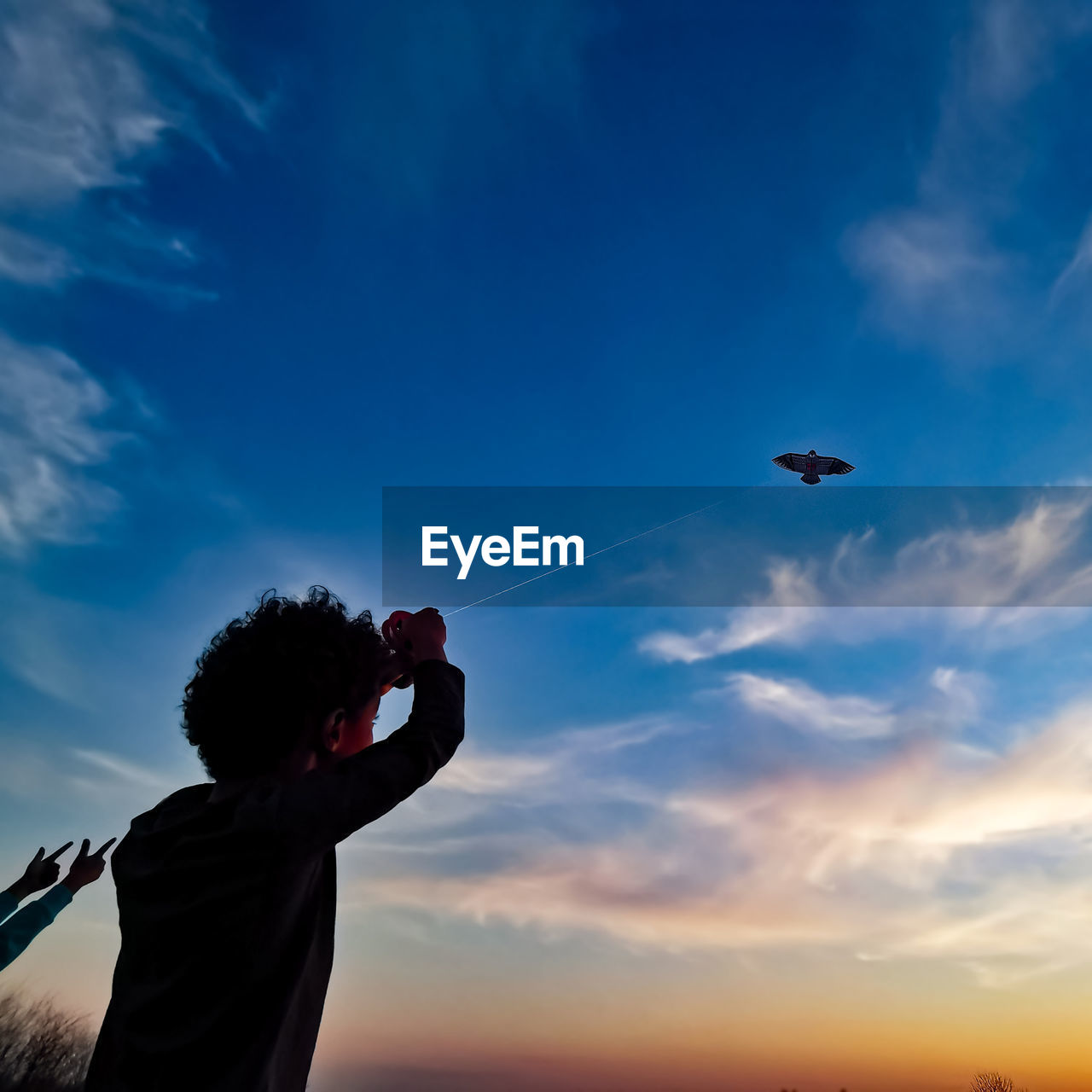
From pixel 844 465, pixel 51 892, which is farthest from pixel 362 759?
pixel 844 465

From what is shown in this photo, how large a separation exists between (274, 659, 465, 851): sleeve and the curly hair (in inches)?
9.2

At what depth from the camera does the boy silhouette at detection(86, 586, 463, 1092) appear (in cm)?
189

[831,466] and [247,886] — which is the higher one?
[831,466]

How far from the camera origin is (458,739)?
7.48 ft

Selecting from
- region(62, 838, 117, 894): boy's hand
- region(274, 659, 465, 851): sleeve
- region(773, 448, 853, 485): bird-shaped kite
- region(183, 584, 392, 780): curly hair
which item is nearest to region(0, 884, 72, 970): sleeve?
region(62, 838, 117, 894): boy's hand

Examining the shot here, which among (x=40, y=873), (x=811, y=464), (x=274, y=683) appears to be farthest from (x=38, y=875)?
(x=811, y=464)

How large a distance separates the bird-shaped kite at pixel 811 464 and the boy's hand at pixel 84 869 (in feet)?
90.2

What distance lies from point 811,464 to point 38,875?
92.0 feet

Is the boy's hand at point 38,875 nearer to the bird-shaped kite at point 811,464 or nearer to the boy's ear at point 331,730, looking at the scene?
the boy's ear at point 331,730

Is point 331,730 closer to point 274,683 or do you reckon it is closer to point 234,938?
point 274,683

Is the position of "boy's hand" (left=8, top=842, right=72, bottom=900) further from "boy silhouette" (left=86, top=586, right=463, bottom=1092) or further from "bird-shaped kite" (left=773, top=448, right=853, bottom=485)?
"bird-shaped kite" (left=773, top=448, right=853, bottom=485)

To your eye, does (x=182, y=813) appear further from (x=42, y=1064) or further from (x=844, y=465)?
(x=42, y=1064)

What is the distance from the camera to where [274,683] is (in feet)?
7.70

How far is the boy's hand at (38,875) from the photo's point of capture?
3543mm
